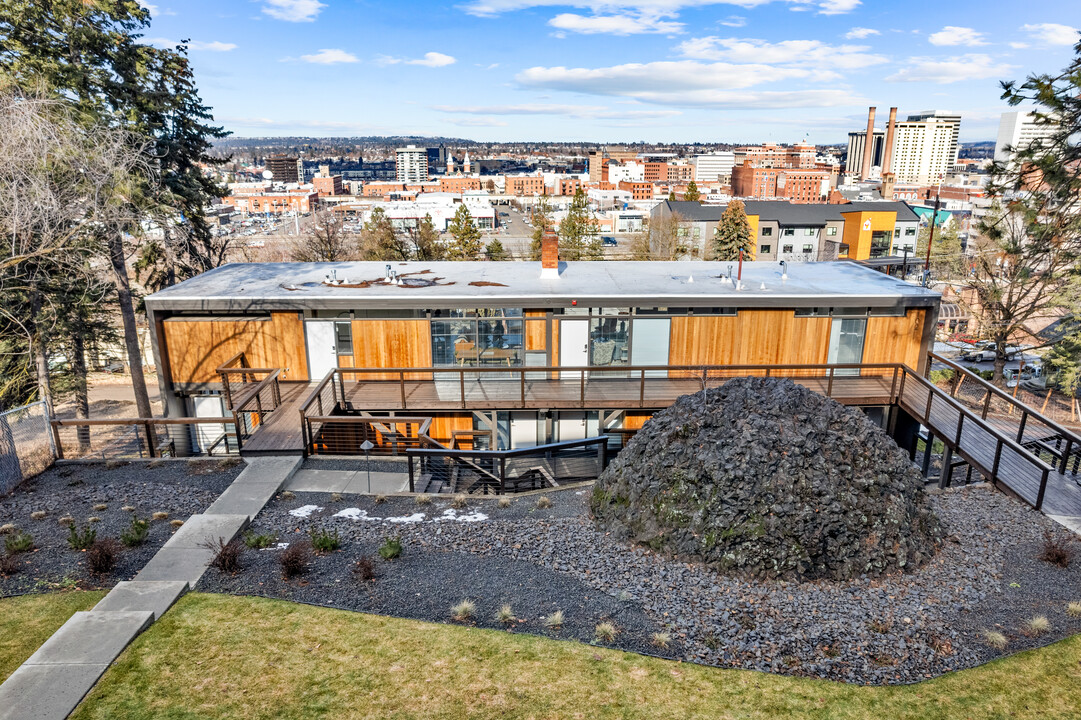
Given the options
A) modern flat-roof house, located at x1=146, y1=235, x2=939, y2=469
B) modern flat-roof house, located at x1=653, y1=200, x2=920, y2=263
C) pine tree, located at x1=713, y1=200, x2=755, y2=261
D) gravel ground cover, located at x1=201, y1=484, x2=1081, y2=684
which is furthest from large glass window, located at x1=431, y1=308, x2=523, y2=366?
modern flat-roof house, located at x1=653, y1=200, x2=920, y2=263

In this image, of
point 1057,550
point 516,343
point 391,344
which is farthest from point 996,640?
point 391,344

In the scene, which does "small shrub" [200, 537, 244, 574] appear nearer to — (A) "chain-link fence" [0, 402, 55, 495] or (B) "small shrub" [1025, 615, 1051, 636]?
(A) "chain-link fence" [0, 402, 55, 495]

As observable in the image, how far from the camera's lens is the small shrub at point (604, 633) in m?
6.02

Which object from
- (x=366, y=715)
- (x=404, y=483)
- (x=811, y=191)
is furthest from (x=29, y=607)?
(x=811, y=191)

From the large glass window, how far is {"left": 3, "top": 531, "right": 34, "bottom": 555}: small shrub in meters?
7.88

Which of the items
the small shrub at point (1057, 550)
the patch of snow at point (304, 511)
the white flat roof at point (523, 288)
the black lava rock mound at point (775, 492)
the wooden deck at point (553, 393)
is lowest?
the patch of snow at point (304, 511)

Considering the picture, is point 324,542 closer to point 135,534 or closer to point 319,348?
point 135,534

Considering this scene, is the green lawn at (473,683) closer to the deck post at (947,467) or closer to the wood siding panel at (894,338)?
the deck post at (947,467)

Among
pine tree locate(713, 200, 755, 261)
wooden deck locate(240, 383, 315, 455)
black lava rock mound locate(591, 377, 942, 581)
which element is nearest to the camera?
black lava rock mound locate(591, 377, 942, 581)

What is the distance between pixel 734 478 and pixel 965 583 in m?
2.69

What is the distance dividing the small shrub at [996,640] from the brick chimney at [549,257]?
1144 centimetres

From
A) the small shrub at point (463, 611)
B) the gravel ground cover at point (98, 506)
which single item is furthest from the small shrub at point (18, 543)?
the small shrub at point (463, 611)

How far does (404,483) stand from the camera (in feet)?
32.9

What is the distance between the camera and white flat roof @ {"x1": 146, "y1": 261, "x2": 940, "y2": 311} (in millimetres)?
13625
